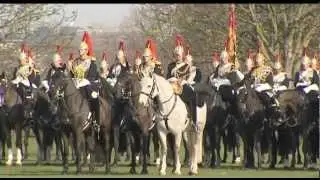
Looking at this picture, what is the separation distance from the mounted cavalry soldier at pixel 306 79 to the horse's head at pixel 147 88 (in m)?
5.24

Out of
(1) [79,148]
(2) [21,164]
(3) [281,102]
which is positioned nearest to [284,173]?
(3) [281,102]

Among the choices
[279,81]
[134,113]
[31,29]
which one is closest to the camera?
[134,113]

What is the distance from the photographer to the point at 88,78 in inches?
918

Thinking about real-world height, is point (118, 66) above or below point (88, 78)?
above

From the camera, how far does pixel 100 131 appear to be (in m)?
23.6

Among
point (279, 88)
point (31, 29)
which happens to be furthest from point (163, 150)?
point (31, 29)

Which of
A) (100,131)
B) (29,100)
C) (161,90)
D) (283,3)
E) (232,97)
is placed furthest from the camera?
(283,3)

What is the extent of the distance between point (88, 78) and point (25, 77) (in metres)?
4.88

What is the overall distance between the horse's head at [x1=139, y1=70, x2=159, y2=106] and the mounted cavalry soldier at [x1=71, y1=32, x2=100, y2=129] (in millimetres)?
1813

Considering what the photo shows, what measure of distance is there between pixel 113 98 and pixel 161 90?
6.88 ft

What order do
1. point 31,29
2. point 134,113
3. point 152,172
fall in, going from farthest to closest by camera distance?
point 31,29 → point 152,172 → point 134,113

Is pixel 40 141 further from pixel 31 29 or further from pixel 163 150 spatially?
pixel 31 29

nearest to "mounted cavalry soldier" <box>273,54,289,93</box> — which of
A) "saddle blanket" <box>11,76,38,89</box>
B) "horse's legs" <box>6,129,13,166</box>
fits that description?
"saddle blanket" <box>11,76,38,89</box>

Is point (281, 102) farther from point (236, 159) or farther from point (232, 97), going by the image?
point (236, 159)
